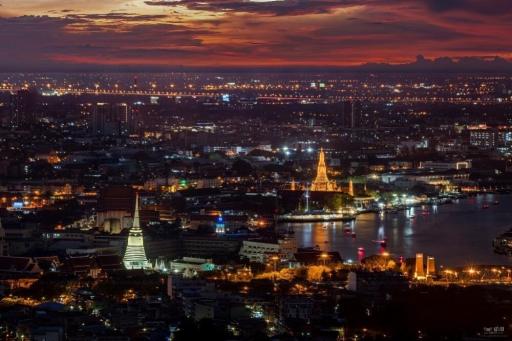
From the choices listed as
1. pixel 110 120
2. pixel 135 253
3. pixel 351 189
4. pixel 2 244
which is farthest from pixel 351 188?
pixel 110 120

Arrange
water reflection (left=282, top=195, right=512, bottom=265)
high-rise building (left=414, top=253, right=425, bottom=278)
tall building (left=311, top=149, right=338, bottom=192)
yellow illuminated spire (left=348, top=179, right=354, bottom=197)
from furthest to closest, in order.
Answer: tall building (left=311, top=149, right=338, bottom=192) < yellow illuminated spire (left=348, top=179, right=354, bottom=197) < water reflection (left=282, top=195, right=512, bottom=265) < high-rise building (left=414, top=253, right=425, bottom=278)

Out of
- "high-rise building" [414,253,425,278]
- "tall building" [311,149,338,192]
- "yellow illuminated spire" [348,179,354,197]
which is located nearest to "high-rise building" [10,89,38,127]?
"tall building" [311,149,338,192]

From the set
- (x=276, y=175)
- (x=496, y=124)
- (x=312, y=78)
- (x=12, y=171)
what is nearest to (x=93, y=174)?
(x=12, y=171)

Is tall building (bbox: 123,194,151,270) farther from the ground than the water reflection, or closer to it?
farther from the ground

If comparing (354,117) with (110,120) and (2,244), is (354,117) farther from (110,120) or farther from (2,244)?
(2,244)

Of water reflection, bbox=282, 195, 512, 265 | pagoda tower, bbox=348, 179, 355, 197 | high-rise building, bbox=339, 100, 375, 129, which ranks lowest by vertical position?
high-rise building, bbox=339, 100, 375, 129

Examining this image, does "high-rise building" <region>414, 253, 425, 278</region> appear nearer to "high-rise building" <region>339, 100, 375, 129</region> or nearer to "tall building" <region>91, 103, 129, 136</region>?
"tall building" <region>91, 103, 129, 136</region>

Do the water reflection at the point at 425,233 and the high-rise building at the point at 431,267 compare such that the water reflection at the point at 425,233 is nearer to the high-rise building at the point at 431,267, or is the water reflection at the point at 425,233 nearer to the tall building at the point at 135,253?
the high-rise building at the point at 431,267

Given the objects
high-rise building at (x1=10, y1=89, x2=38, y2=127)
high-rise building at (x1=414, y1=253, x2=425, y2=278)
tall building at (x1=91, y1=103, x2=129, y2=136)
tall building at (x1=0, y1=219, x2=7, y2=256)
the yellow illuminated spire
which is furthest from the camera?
high-rise building at (x1=10, y1=89, x2=38, y2=127)

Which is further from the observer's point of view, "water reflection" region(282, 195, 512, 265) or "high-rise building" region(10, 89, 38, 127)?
"high-rise building" region(10, 89, 38, 127)
